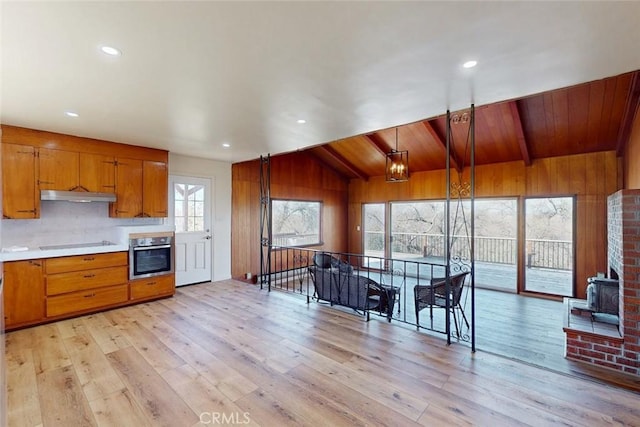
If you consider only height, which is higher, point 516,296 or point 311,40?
point 311,40

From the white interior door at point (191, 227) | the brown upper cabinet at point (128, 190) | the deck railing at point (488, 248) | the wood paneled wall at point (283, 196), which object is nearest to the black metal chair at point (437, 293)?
the deck railing at point (488, 248)

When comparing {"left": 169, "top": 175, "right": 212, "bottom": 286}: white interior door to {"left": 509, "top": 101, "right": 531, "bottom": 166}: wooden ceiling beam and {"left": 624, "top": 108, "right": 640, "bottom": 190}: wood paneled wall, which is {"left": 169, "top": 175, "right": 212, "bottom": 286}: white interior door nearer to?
{"left": 509, "top": 101, "right": 531, "bottom": 166}: wooden ceiling beam

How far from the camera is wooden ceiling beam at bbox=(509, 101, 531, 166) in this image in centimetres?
442

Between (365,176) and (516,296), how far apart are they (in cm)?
458

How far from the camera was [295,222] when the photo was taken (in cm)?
765

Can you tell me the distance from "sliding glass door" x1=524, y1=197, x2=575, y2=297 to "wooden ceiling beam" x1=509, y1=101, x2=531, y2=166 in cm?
90

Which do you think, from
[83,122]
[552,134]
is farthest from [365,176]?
→ [83,122]

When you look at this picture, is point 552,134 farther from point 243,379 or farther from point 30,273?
point 30,273

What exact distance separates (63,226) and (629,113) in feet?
26.1

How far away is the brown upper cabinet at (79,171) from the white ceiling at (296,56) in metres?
0.52

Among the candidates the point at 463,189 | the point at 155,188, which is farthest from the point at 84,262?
the point at 463,189

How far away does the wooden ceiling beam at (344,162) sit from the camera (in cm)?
726

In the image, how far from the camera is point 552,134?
Result: 16.2 feet

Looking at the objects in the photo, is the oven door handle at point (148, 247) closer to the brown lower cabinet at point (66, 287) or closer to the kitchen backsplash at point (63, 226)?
the brown lower cabinet at point (66, 287)
